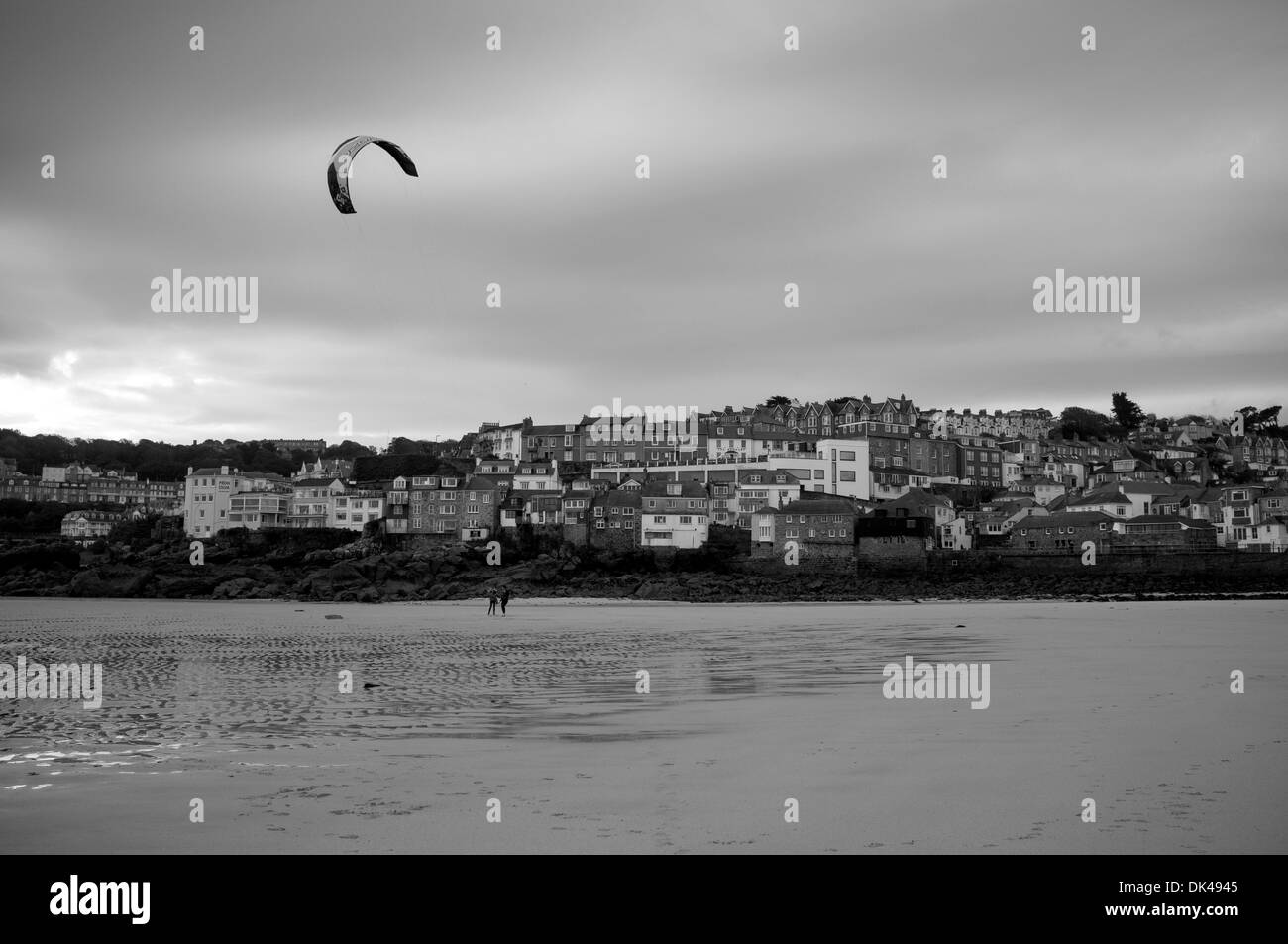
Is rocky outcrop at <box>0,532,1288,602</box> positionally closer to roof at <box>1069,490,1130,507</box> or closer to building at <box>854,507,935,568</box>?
building at <box>854,507,935,568</box>

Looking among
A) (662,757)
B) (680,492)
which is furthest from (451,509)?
(662,757)

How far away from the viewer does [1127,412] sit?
525ft

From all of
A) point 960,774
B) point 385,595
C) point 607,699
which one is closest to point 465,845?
point 960,774

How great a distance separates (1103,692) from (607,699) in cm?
584

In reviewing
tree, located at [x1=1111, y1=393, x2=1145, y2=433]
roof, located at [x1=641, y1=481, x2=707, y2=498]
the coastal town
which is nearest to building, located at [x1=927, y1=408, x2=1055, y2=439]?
the coastal town

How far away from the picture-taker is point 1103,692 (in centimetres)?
1150

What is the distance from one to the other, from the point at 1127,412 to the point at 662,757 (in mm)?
170662

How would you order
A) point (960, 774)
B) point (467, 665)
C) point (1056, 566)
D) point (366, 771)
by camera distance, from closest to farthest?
point (960, 774) → point (366, 771) → point (467, 665) → point (1056, 566)

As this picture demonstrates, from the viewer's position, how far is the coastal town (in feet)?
230

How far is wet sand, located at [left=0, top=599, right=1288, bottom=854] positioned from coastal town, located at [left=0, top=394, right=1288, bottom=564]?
175 ft

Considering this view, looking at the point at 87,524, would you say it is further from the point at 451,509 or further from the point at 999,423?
the point at 999,423

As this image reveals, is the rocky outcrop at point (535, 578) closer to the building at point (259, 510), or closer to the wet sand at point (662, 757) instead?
the building at point (259, 510)
